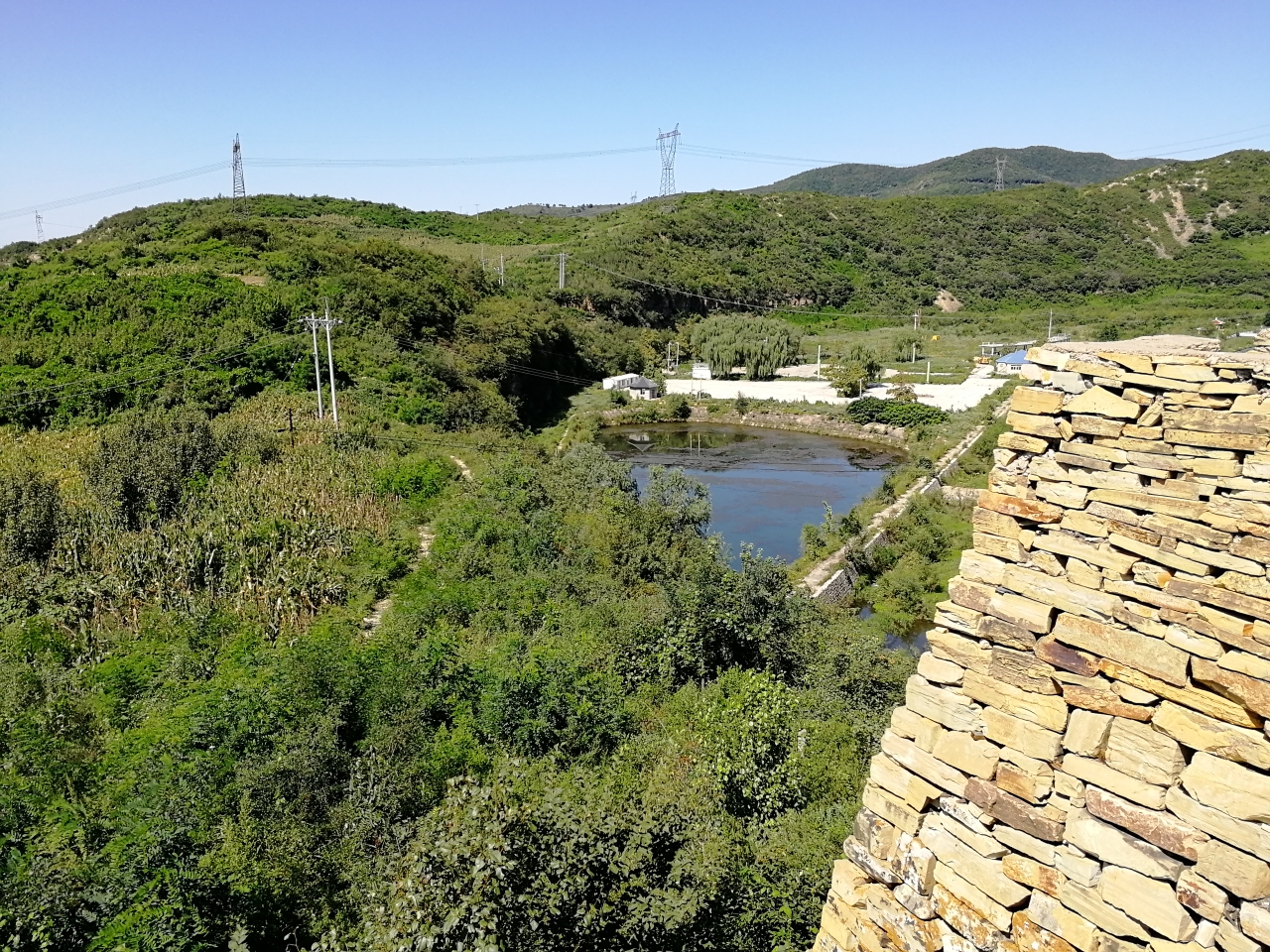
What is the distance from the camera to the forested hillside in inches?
251

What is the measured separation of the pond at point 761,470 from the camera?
28.3 metres

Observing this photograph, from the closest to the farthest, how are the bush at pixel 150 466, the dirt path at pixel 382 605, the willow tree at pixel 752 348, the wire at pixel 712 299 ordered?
the dirt path at pixel 382 605
the bush at pixel 150 466
the willow tree at pixel 752 348
the wire at pixel 712 299

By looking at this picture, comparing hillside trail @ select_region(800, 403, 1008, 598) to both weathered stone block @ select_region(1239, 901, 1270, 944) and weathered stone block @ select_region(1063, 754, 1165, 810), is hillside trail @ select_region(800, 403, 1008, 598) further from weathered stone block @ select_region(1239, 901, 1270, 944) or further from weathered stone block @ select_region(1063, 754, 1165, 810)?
weathered stone block @ select_region(1239, 901, 1270, 944)

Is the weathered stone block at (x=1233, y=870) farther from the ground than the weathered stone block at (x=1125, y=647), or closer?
closer

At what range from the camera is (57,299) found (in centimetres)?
3089

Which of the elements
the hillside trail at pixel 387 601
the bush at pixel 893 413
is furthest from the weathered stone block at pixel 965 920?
the bush at pixel 893 413

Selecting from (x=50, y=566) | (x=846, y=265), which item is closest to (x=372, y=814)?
(x=50, y=566)

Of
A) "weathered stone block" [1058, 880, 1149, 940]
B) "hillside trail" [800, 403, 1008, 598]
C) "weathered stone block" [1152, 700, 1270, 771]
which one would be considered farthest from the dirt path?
"weathered stone block" [1152, 700, 1270, 771]

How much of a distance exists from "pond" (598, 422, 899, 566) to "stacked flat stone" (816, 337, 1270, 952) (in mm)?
17164

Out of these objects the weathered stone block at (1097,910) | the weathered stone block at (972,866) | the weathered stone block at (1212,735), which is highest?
the weathered stone block at (1212,735)

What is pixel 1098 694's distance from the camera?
3357 mm

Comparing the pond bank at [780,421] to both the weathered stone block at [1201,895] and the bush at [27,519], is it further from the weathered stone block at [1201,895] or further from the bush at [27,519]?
the weathered stone block at [1201,895]

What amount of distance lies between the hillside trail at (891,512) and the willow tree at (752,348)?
2005 cm

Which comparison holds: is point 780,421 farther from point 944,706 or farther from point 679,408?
point 944,706
